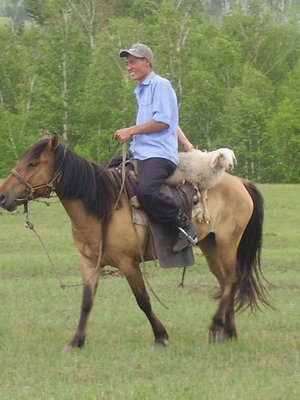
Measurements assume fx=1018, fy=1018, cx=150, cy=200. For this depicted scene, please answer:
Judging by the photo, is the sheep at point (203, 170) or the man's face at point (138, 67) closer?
the man's face at point (138, 67)

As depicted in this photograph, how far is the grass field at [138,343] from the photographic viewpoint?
7.51m

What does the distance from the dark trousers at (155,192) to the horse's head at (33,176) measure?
2.60ft

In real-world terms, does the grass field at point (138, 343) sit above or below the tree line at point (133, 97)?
above

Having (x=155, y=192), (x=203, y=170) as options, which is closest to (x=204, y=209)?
(x=203, y=170)

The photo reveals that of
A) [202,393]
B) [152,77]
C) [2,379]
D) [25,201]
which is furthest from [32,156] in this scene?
[202,393]

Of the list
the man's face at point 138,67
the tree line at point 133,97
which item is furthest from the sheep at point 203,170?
the tree line at point 133,97

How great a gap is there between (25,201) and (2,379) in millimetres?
1813

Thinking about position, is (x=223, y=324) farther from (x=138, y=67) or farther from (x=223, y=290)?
(x=138, y=67)

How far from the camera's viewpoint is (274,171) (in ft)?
159

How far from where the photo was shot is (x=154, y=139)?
9.46 metres

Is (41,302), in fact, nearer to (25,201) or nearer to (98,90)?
(25,201)

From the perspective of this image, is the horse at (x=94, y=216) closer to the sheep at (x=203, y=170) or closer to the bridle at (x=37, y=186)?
the bridle at (x=37, y=186)

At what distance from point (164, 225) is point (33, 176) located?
132cm

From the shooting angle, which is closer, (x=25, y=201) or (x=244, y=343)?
(x=25, y=201)
